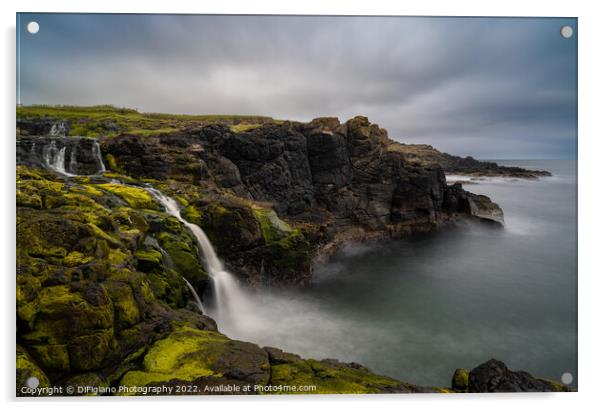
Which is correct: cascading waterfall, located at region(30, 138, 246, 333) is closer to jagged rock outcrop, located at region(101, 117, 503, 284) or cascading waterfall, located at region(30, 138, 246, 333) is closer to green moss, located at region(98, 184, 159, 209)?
green moss, located at region(98, 184, 159, 209)

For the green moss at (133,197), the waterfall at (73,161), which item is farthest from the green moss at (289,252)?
the waterfall at (73,161)

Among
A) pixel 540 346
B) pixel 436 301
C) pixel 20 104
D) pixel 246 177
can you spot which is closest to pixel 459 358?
pixel 540 346

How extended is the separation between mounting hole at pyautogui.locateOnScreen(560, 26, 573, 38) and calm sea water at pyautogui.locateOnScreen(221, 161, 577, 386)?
3.15 m

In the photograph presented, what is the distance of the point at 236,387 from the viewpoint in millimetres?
6559

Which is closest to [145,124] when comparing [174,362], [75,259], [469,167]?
[75,259]

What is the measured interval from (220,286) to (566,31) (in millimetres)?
14032

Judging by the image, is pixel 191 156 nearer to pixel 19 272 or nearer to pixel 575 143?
pixel 19 272

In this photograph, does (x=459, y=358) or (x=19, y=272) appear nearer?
(x=19, y=272)

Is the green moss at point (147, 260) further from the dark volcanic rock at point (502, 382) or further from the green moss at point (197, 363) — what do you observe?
the dark volcanic rock at point (502, 382)

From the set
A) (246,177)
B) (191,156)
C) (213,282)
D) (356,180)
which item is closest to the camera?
(213,282)

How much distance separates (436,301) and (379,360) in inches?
237

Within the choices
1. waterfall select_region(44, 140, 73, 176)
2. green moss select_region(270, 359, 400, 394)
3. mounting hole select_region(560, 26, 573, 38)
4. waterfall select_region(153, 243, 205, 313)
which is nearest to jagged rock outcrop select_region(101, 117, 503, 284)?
waterfall select_region(44, 140, 73, 176)

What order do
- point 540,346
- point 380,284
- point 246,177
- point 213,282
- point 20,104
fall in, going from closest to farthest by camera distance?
point 20,104, point 540,346, point 213,282, point 380,284, point 246,177

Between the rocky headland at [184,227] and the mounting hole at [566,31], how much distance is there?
8.44m
